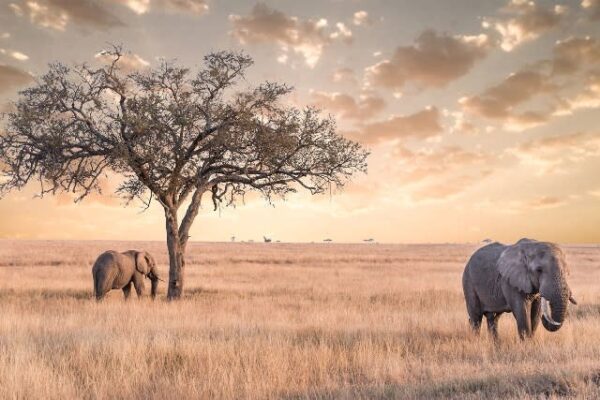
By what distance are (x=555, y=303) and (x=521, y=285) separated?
3.28 feet

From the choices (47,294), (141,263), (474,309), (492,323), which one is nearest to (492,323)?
(492,323)

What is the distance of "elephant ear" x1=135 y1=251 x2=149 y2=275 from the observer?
24.4 metres

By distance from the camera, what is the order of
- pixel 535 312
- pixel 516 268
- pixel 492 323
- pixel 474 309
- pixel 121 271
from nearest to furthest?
pixel 516 268 < pixel 535 312 < pixel 492 323 < pixel 474 309 < pixel 121 271

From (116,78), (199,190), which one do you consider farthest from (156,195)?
Result: (116,78)

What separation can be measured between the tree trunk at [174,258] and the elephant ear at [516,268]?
1438 cm

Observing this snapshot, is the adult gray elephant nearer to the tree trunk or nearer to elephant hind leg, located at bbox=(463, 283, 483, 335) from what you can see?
elephant hind leg, located at bbox=(463, 283, 483, 335)

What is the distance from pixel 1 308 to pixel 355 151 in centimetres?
1412

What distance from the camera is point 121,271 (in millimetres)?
23469

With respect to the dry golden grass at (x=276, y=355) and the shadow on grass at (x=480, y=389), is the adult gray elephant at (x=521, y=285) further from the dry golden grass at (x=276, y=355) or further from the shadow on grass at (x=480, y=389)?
the shadow on grass at (x=480, y=389)

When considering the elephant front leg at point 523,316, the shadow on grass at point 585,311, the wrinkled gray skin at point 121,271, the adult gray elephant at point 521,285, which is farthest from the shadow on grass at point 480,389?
the wrinkled gray skin at point 121,271

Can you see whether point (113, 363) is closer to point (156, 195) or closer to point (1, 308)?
point (1, 308)

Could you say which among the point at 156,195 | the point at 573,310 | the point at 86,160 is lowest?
the point at 573,310

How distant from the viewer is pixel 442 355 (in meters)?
11.2

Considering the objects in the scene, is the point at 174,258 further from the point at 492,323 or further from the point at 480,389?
the point at 480,389
